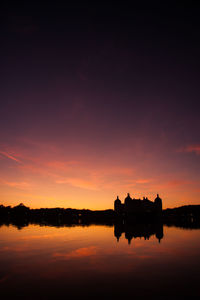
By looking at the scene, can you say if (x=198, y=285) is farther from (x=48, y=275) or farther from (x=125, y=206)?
(x=125, y=206)

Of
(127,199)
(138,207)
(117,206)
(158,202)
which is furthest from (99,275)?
(117,206)

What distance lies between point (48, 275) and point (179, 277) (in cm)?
1006

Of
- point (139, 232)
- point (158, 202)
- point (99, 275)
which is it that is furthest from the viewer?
point (158, 202)

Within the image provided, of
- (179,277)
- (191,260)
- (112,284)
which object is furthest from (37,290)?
(191,260)

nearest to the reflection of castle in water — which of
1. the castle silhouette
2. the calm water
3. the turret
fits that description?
the calm water

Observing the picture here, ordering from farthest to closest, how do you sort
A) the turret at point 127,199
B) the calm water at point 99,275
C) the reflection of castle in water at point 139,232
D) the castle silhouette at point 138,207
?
the turret at point 127,199 → the castle silhouette at point 138,207 → the reflection of castle in water at point 139,232 → the calm water at point 99,275

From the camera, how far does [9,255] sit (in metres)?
24.0

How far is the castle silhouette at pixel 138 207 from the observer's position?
524ft

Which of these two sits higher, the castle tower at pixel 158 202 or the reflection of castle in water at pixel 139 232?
the castle tower at pixel 158 202

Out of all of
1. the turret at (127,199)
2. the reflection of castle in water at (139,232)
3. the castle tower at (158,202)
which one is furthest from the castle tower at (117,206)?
the reflection of castle in water at (139,232)

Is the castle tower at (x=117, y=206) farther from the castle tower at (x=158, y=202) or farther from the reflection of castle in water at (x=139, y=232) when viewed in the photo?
the reflection of castle in water at (x=139, y=232)

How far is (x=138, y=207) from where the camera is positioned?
162 m

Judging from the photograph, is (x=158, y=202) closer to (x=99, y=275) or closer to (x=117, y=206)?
(x=117, y=206)

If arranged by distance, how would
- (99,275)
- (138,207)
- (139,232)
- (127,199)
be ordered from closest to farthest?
(99,275) < (139,232) < (138,207) < (127,199)
